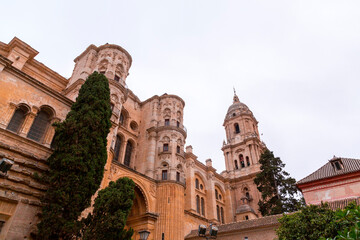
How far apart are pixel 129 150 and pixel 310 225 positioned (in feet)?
65.0

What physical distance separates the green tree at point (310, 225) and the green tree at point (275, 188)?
42.3 feet

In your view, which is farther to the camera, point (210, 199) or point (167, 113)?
point (210, 199)

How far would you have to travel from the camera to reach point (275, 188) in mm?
27781

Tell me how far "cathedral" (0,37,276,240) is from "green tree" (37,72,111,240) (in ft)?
4.07

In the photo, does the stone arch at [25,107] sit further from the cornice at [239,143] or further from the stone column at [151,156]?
the cornice at [239,143]

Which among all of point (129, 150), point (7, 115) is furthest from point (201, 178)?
point (7, 115)

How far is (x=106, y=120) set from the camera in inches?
556

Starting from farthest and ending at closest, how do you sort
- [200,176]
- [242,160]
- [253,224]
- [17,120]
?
[242,160] → [200,176] → [253,224] → [17,120]

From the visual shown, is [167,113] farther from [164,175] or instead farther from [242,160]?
[242,160]

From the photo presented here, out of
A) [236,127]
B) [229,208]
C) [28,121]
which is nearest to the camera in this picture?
[28,121]

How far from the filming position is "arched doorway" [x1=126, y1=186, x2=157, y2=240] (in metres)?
21.1

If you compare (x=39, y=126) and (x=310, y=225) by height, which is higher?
(x=39, y=126)

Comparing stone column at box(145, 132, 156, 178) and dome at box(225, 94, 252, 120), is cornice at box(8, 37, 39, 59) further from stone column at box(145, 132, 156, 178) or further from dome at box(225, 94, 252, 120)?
dome at box(225, 94, 252, 120)

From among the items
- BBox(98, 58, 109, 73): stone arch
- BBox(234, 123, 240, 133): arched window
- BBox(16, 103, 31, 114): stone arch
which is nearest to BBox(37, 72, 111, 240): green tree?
BBox(16, 103, 31, 114): stone arch
